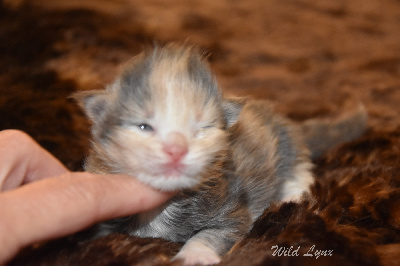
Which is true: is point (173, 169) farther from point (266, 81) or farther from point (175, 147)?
point (266, 81)

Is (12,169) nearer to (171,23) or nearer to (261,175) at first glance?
(261,175)

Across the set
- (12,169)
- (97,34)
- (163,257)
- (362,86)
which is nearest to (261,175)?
(163,257)

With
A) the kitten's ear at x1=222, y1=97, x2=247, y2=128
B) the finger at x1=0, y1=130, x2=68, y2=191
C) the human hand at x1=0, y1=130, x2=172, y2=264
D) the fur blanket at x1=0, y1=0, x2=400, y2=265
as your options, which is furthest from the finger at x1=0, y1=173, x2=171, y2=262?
the kitten's ear at x1=222, y1=97, x2=247, y2=128

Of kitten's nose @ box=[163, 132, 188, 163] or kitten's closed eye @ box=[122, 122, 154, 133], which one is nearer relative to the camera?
kitten's nose @ box=[163, 132, 188, 163]

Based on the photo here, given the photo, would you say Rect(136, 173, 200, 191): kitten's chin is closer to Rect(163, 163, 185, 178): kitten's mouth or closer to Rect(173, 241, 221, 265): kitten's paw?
Rect(163, 163, 185, 178): kitten's mouth

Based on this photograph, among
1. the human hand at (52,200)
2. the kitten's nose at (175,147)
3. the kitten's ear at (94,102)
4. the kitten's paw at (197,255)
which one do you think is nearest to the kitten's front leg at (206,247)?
the kitten's paw at (197,255)

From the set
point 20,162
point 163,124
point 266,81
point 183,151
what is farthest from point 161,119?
point 266,81

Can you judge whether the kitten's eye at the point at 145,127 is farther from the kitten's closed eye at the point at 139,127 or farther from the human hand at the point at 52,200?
the human hand at the point at 52,200
